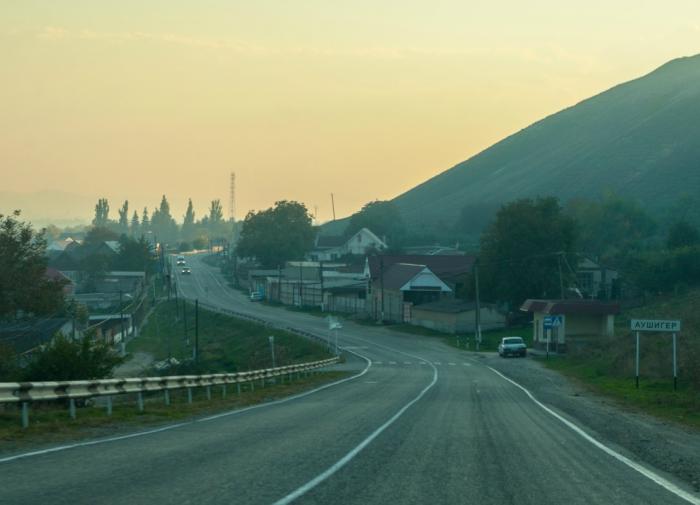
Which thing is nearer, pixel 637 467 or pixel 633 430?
pixel 637 467

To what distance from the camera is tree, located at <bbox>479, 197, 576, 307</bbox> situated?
85.9 metres

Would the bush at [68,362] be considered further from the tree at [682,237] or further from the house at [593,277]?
the tree at [682,237]

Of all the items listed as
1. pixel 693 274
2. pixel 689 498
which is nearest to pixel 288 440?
pixel 689 498

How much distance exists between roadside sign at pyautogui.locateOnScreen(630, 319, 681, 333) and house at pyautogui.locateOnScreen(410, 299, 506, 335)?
2035 inches

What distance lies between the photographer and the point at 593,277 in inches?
4176

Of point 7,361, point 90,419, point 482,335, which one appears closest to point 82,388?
point 90,419

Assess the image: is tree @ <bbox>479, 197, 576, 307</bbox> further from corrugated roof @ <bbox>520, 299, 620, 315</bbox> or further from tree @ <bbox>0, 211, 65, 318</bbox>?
tree @ <bbox>0, 211, 65, 318</bbox>

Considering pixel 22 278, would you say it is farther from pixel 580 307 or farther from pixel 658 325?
pixel 580 307

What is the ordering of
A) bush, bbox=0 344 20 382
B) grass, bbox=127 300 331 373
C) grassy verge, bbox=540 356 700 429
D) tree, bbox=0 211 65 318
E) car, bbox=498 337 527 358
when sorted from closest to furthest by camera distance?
grassy verge, bbox=540 356 700 429, bush, bbox=0 344 20 382, tree, bbox=0 211 65 318, car, bbox=498 337 527 358, grass, bbox=127 300 331 373

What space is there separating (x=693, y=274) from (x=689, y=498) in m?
82.3

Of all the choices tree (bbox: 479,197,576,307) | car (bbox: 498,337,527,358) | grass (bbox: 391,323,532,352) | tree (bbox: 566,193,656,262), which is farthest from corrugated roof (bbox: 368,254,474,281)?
tree (bbox: 566,193,656,262)

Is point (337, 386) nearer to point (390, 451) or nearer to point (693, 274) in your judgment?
point (390, 451)

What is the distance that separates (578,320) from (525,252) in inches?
856

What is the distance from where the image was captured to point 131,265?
168m
